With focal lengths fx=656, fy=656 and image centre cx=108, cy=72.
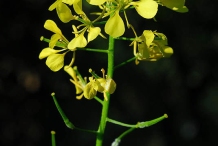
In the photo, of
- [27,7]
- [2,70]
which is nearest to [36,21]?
[27,7]

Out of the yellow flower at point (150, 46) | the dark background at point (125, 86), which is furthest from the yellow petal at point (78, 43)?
the dark background at point (125, 86)

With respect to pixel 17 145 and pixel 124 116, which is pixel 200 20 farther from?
pixel 17 145

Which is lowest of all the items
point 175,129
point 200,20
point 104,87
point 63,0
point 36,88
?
point 175,129

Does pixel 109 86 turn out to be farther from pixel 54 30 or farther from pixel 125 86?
pixel 125 86

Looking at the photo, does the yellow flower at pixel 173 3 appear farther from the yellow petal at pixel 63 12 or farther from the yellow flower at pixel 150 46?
the yellow petal at pixel 63 12

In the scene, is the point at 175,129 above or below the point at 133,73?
below

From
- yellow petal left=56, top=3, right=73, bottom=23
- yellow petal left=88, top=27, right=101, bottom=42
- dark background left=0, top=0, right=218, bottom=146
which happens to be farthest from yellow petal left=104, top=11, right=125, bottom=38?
dark background left=0, top=0, right=218, bottom=146
